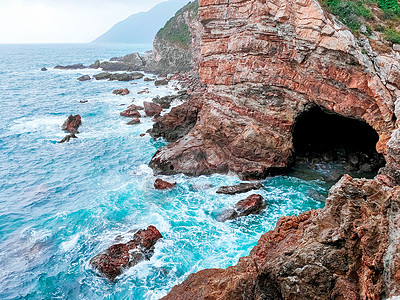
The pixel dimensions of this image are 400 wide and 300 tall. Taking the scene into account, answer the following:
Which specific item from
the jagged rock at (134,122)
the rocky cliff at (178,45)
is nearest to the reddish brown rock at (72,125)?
the jagged rock at (134,122)

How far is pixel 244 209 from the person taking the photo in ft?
64.2

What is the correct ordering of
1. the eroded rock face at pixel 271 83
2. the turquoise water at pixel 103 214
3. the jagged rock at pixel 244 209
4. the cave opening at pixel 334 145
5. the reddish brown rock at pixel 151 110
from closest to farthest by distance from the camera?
the turquoise water at pixel 103 214, the eroded rock face at pixel 271 83, the jagged rock at pixel 244 209, the cave opening at pixel 334 145, the reddish brown rock at pixel 151 110

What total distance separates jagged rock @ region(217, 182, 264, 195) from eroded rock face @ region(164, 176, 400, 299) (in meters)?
11.1

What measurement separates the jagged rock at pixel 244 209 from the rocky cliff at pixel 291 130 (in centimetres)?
420

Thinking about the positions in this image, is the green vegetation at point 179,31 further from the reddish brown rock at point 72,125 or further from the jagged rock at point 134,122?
the reddish brown rock at point 72,125

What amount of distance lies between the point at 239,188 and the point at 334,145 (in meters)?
11.3

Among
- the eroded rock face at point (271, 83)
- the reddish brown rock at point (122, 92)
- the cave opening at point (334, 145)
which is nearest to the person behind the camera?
the eroded rock face at point (271, 83)

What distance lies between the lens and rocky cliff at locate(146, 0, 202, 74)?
242ft

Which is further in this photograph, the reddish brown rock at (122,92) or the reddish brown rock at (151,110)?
the reddish brown rock at (122,92)

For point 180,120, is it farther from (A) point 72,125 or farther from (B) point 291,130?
(A) point 72,125

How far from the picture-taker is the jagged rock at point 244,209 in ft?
63.7

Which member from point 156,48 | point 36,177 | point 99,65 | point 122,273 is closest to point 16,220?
point 36,177

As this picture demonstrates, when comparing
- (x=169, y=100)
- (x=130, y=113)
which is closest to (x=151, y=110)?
(x=130, y=113)

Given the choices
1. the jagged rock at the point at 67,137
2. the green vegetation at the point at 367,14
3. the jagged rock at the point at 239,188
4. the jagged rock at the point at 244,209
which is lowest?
the jagged rock at the point at 244,209
